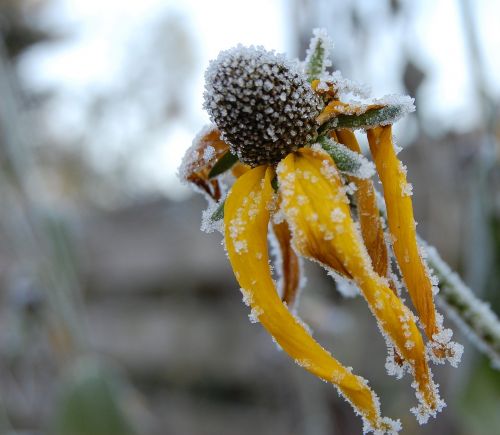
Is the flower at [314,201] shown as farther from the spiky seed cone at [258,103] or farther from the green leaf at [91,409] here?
the green leaf at [91,409]

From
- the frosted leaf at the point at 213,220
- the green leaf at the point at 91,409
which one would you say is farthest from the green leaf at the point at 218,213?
the green leaf at the point at 91,409

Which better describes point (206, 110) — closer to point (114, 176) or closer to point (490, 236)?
point (490, 236)

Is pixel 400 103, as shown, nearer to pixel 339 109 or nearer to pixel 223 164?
pixel 339 109

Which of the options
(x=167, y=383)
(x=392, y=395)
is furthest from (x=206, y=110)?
(x=167, y=383)

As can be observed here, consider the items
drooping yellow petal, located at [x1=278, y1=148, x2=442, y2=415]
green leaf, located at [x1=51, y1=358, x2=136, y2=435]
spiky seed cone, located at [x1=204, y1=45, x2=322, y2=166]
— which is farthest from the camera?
green leaf, located at [x1=51, y1=358, x2=136, y2=435]

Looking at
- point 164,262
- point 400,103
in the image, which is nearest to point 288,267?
point 400,103

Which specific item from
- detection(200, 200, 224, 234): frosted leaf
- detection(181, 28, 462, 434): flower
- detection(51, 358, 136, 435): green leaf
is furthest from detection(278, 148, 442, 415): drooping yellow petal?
detection(51, 358, 136, 435): green leaf

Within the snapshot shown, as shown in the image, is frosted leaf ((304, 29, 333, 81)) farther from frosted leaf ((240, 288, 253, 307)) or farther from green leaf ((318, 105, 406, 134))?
frosted leaf ((240, 288, 253, 307))

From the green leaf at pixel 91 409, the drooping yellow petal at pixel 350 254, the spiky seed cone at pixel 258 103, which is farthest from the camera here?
the green leaf at pixel 91 409
